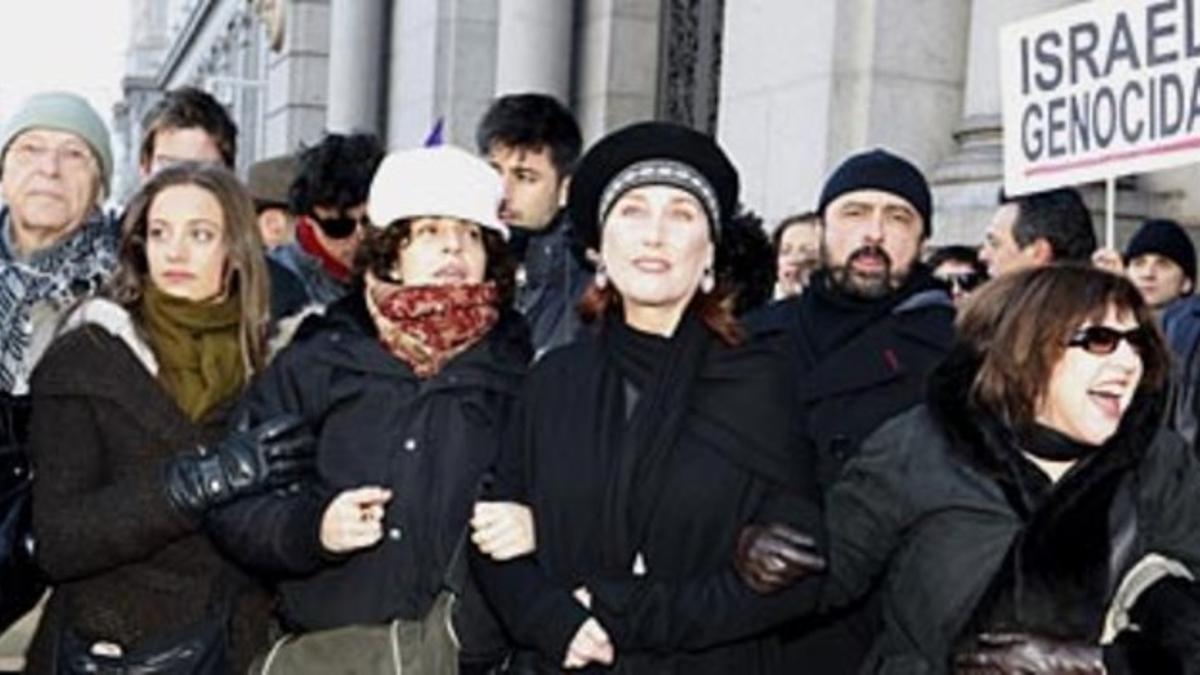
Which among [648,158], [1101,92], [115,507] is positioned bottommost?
[115,507]

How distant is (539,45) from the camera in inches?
497

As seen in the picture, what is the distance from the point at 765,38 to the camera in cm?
878

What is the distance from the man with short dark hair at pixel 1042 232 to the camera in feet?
17.5

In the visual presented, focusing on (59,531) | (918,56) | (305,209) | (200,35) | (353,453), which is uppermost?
(200,35)

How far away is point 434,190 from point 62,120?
1.28 meters

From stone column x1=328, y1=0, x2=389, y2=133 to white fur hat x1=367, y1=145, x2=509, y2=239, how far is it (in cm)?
1289

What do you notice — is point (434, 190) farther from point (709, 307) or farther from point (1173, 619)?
point (1173, 619)

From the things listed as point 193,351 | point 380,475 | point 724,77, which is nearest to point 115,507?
point 193,351

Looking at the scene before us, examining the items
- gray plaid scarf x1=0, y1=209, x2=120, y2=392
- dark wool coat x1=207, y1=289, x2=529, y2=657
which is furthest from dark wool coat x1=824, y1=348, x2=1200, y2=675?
gray plaid scarf x1=0, y1=209, x2=120, y2=392

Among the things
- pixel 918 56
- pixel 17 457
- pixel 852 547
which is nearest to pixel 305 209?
pixel 17 457

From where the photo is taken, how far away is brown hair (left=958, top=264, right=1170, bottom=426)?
10.5 feet

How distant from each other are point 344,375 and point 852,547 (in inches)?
→ 44.8

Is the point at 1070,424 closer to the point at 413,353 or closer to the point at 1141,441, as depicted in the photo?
the point at 1141,441

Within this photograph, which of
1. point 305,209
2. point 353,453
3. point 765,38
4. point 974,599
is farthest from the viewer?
point 765,38
